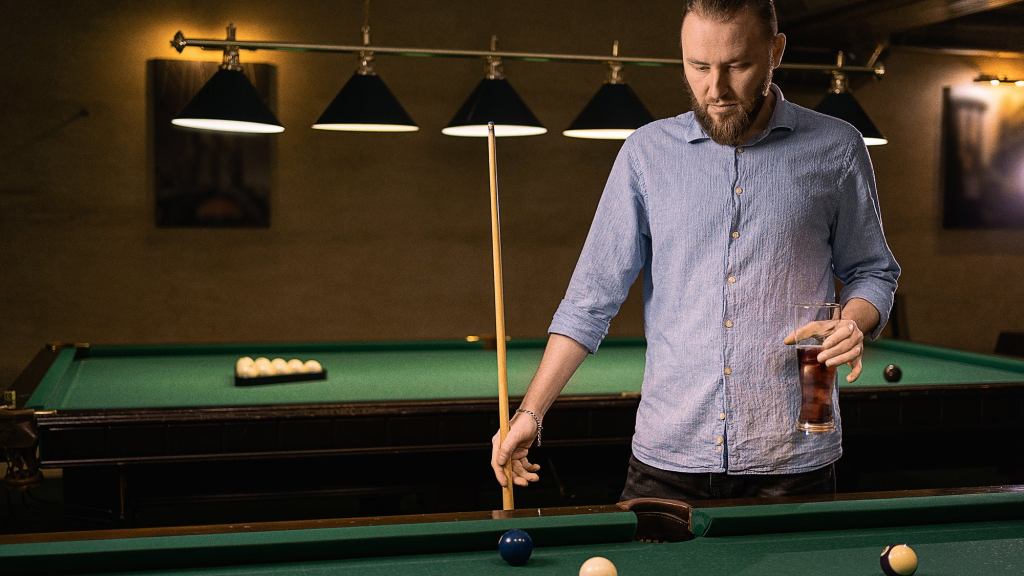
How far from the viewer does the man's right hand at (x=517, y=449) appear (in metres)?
1.68

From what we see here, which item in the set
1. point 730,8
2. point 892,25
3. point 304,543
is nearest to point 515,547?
point 304,543

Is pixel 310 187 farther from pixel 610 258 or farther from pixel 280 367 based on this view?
pixel 610 258

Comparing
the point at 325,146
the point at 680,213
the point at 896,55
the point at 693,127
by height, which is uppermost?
the point at 896,55

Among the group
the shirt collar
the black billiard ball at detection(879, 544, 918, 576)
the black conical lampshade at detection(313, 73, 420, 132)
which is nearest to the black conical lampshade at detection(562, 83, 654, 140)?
the black conical lampshade at detection(313, 73, 420, 132)

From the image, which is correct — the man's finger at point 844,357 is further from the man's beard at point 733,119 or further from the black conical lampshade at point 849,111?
the black conical lampshade at point 849,111

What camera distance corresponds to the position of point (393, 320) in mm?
6141

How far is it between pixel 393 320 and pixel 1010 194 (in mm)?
4412

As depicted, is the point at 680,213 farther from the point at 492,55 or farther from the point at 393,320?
the point at 393,320

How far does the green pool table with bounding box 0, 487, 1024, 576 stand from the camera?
141 centimetres

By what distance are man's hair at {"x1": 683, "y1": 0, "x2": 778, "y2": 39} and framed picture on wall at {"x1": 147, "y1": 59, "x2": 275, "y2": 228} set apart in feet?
14.5

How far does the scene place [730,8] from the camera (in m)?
1.68

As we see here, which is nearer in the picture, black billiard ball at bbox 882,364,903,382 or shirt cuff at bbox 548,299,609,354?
shirt cuff at bbox 548,299,609,354

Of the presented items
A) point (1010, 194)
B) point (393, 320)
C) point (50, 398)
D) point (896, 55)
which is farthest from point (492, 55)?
point (1010, 194)

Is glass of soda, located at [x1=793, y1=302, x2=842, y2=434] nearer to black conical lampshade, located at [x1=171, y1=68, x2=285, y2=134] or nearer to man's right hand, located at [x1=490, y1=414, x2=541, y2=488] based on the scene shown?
man's right hand, located at [x1=490, y1=414, x2=541, y2=488]
